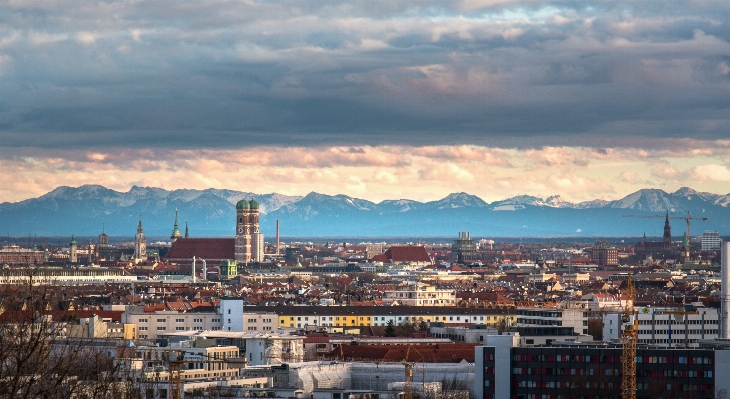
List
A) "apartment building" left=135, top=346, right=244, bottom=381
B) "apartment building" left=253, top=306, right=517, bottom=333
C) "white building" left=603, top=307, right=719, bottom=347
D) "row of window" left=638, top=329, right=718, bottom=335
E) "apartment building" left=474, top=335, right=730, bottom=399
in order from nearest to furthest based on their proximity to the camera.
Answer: "apartment building" left=474, top=335, right=730, bottom=399, "apartment building" left=135, top=346, right=244, bottom=381, "white building" left=603, top=307, right=719, bottom=347, "row of window" left=638, top=329, right=718, bottom=335, "apartment building" left=253, top=306, right=517, bottom=333

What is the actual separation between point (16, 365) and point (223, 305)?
80401mm

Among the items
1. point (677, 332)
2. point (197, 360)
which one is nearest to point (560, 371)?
point (197, 360)

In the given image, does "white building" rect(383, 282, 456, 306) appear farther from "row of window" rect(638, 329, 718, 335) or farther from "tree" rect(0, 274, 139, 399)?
"tree" rect(0, 274, 139, 399)

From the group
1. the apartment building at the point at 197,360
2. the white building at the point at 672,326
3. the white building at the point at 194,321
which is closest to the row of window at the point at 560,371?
the apartment building at the point at 197,360

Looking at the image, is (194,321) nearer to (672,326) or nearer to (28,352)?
(672,326)

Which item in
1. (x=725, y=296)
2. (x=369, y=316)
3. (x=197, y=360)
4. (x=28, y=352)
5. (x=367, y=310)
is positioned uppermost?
(x=28, y=352)

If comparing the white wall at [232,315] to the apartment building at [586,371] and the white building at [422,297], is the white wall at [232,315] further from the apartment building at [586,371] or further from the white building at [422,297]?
the white building at [422,297]

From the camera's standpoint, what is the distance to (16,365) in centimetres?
1950

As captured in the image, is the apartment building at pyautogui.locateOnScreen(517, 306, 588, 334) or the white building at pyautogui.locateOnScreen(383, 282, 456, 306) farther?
the white building at pyautogui.locateOnScreen(383, 282, 456, 306)

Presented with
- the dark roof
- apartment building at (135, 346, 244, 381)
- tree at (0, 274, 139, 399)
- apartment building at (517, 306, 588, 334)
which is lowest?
apartment building at (135, 346, 244, 381)

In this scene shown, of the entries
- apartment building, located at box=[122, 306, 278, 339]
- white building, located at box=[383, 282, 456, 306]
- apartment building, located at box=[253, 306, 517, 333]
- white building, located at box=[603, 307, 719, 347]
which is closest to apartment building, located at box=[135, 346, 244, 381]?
white building, located at box=[603, 307, 719, 347]

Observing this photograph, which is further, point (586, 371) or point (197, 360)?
point (197, 360)

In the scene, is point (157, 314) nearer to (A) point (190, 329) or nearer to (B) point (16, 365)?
(A) point (190, 329)

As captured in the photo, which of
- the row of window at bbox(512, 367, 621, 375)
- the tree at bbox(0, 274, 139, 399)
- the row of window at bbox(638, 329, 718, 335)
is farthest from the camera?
the row of window at bbox(638, 329, 718, 335)
